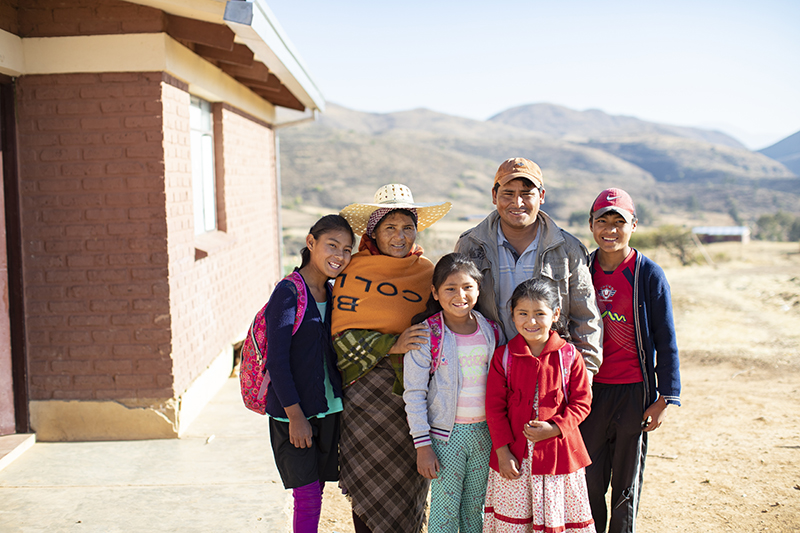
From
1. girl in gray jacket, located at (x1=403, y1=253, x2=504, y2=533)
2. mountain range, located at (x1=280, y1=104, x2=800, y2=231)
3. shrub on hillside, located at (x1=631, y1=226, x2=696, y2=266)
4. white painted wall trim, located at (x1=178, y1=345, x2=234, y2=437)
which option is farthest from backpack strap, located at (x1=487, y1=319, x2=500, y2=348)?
mountain range, located at (x1=280, y1=104, x2=800, y2=231)

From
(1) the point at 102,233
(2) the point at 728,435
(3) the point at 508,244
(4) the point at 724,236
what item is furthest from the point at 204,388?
(4) the point at 724,236

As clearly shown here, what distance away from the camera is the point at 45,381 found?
4039mm

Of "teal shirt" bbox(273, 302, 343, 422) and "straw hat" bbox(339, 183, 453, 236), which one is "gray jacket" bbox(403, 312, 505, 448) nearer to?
"teal shirt" bbox(273, 302, 343, 422)

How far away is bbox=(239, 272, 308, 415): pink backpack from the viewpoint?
248 centimetres

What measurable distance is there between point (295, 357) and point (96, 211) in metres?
2.39

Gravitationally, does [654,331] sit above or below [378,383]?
above

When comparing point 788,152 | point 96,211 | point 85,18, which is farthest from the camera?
point 788,152

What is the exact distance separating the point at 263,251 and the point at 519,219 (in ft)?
18.8

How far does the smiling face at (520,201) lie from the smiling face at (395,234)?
404 millimetres

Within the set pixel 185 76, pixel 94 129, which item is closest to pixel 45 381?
pixel 94 129

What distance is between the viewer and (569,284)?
251 cm

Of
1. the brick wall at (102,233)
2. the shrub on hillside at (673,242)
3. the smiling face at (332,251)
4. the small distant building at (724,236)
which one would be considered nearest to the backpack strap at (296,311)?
the smiling face at (332,251)

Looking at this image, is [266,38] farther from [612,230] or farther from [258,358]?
[612,230]

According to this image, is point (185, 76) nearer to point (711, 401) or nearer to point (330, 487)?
point (330, 487)
